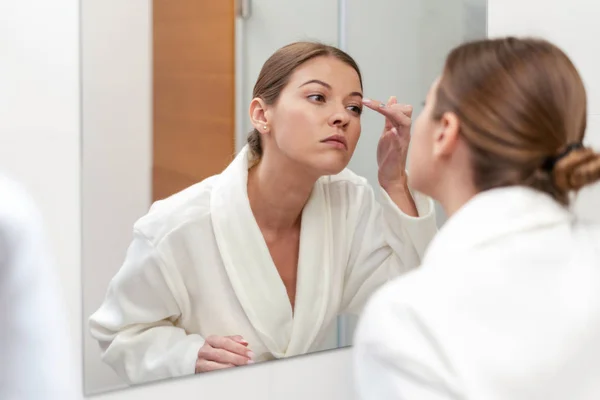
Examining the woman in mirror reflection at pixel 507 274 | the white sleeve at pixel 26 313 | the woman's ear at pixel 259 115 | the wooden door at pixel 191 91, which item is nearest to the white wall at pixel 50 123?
the wooden door at pixel 191 91

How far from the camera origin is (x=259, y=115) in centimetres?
128

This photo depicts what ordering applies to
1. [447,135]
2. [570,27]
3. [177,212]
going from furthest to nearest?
[570,27], [177,212], [447,135]

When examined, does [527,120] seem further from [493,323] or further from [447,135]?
[493,323]

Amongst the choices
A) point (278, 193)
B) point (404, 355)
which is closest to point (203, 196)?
point (278, 193)

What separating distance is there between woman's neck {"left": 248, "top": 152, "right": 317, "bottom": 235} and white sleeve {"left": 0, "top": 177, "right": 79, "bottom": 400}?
86 cm

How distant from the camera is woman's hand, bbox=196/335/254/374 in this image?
1277 millimetres

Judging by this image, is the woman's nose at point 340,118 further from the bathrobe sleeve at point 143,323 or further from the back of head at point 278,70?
the bathrobe sleeve at point 143,323

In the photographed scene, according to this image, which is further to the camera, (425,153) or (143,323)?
(143,323)

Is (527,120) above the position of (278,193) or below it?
above

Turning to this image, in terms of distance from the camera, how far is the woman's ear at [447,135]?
3.05 ft

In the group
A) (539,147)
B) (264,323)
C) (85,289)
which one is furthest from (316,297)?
(539,147)

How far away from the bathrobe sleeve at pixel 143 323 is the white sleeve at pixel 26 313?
737 millimetres

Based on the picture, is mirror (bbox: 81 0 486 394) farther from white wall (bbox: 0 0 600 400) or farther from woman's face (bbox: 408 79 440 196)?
woman's face (bbox: 408 79 440 196)

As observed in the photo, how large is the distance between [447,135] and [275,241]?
0.49 m
